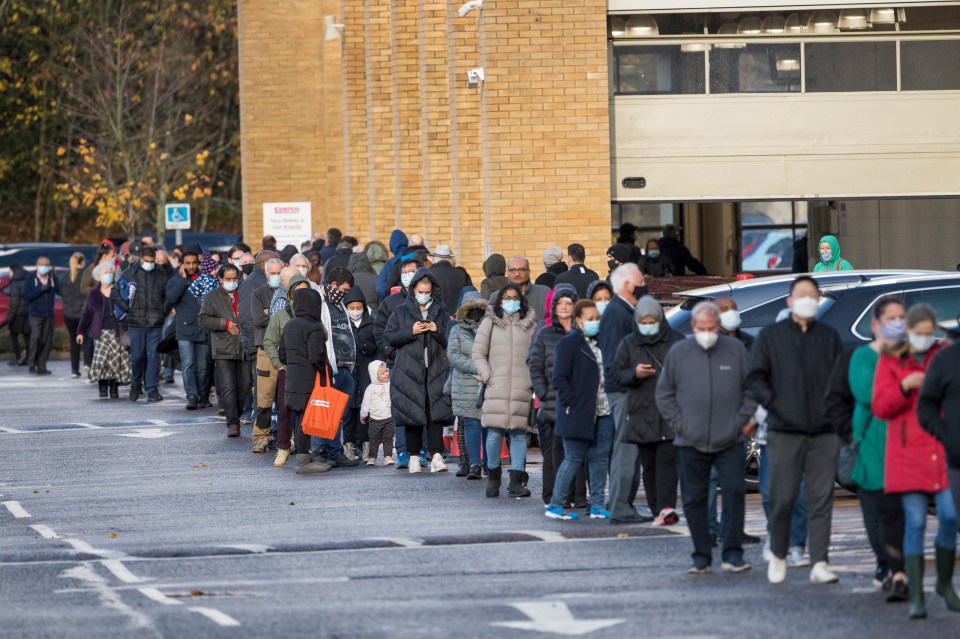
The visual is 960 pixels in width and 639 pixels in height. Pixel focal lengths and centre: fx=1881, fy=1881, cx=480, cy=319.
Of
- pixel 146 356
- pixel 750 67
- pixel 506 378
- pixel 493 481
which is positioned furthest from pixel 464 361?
pixel 146 356

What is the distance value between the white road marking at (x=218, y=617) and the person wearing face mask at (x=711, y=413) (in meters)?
2.76

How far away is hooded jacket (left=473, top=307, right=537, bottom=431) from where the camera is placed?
1430 centimetres

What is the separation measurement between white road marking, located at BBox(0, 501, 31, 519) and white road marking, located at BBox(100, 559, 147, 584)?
2.55 meters

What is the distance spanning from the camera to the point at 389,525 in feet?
42.6

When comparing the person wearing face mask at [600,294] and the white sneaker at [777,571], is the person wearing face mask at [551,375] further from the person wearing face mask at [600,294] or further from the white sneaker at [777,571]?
the white sneaker at [777,571]

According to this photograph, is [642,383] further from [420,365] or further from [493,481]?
[420,365]

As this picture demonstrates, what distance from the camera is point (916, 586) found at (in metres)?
9.40

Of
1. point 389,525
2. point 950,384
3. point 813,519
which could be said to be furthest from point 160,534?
point 950,384

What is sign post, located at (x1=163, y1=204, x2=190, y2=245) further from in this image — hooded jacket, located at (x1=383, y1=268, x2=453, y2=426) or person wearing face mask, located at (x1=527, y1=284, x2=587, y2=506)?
person wearing face mask, located at (x1=527, y1=284, x2=587, y2=506)

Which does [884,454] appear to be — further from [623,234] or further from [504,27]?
[623,234]

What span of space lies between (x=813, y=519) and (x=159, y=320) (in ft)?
48.6

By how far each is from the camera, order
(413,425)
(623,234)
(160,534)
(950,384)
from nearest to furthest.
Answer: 1. (950,384)
2. (160,534)
3. (413,425)
4. (623,234)

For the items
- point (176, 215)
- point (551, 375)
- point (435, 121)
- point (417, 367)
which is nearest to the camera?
point (551, 375)

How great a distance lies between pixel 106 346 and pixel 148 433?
476 cm
